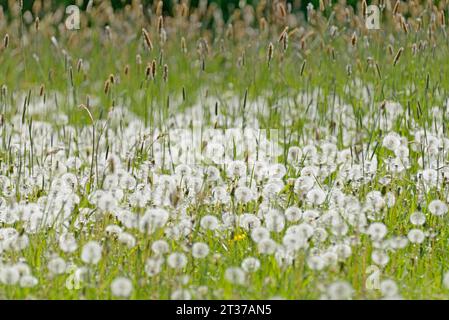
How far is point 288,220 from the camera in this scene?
10.4 ft

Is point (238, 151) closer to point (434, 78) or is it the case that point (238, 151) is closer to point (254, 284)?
point (434, 78)

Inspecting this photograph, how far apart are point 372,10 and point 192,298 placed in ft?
8.05

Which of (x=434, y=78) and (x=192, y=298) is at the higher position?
(x=434, y=78)

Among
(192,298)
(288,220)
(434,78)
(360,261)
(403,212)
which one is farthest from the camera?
(434,78)

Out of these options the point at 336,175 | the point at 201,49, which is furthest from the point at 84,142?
the point at 336,175

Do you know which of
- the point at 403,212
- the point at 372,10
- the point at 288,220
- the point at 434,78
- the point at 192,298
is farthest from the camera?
the point at 434,78

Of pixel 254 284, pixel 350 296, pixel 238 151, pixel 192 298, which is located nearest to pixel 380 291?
pixel 350 296

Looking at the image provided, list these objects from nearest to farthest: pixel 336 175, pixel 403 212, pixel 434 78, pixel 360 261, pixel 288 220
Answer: pixel 360 261
pixel 288 220
pixel 403 212
pixel 336 175
pixel 434 78

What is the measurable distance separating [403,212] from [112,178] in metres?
1.11

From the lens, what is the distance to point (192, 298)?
257 cm

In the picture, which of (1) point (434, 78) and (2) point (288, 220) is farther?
(1) point (434, 78)

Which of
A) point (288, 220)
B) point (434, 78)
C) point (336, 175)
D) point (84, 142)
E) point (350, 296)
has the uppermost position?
point (434, 78)

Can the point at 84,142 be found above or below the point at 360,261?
above

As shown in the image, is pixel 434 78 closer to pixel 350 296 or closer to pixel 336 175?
pixel 336 175
